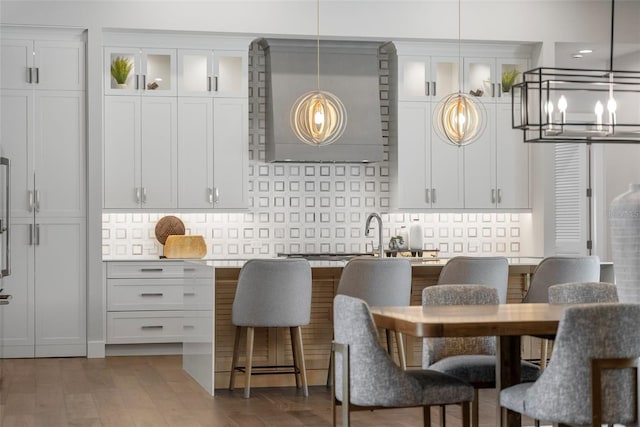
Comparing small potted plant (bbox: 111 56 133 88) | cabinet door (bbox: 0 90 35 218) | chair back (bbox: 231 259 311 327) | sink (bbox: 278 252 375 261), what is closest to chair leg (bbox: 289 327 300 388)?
chair back (bbox: 231 259 311 327)

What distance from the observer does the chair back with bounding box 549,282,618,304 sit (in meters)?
4.39

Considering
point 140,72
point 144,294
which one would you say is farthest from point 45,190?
point 140,72

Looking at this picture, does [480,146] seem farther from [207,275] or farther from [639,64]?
[207,275]

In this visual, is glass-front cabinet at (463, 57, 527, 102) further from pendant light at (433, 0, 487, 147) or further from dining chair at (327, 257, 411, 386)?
dining chair at (327, 257, 411, 386)

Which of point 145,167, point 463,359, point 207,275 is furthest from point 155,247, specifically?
point 463,359

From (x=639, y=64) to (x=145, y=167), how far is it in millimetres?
4697

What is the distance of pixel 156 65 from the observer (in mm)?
Result: 8297

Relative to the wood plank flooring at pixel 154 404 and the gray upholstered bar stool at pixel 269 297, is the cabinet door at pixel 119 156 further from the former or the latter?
the gray upholstered bar stool at pixel 269 297

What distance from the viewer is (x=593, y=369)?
325 cm

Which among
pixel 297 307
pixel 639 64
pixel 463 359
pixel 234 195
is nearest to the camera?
pixel 463 359

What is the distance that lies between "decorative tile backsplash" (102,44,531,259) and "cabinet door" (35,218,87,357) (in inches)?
20.7

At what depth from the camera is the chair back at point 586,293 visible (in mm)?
4387

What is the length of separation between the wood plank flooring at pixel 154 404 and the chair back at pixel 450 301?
2.41 ft

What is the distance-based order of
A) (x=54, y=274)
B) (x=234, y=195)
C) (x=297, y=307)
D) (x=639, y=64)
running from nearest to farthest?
(x=297, y=307)
(x=54, y=274)
(x=234, y=195)
(x=639, y=64)
